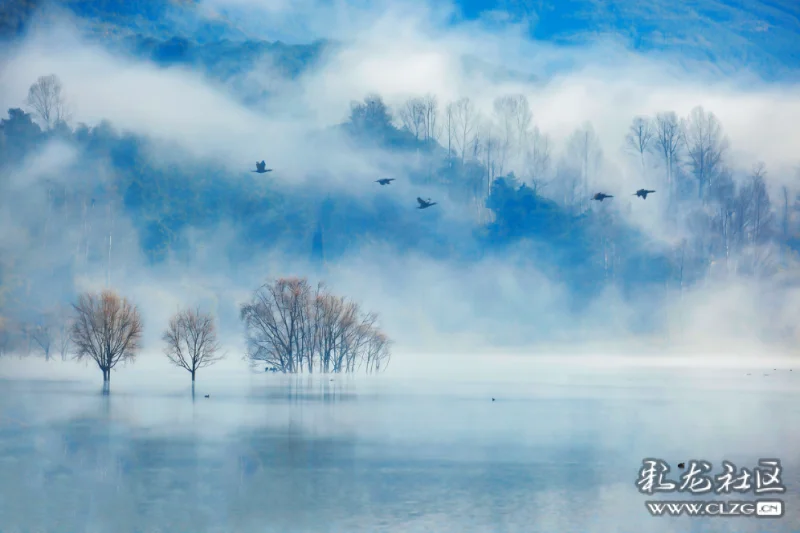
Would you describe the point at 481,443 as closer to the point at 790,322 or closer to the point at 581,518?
the point at 581,518

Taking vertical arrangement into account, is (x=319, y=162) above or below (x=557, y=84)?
below

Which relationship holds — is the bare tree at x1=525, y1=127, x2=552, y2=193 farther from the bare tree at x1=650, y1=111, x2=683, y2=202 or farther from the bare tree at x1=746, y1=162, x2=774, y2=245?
the bare tree at x1=746, y1=162, x2=774, y2=245

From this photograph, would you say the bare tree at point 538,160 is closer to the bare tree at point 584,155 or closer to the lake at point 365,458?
the bare tree at point 584,155

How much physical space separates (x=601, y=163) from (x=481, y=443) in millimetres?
59919

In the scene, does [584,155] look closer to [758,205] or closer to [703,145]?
[703,145]

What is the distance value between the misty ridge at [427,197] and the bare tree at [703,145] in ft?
0.56

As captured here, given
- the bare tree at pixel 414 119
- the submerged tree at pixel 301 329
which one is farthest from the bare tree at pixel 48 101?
the submerged tree at pixel 301 329

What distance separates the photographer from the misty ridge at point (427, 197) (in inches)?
2726

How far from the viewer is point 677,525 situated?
12.9m

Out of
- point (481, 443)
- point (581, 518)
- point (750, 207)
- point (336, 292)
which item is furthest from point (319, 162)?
point (581, 518)

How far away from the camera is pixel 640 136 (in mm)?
75500
